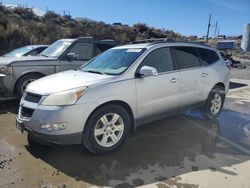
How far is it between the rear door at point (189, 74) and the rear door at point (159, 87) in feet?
0.57

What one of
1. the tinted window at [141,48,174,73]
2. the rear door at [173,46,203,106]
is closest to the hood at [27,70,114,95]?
the tinted window at [141,48,174,73]

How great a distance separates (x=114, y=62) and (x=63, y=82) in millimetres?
1146

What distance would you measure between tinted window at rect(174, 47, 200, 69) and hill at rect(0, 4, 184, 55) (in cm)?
1390

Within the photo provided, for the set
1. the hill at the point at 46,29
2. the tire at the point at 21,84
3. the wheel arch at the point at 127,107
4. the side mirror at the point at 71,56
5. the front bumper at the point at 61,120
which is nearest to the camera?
the front bumper at the point at 61,120

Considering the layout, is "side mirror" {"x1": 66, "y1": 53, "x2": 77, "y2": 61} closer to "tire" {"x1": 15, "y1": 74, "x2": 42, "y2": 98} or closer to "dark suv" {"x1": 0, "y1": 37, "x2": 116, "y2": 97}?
"dark suv" {"x1": 0, "y1": 37, "x2": 116, "y2": 97}

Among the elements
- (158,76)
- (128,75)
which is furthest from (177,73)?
(128,75)

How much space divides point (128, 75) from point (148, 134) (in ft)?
4.62

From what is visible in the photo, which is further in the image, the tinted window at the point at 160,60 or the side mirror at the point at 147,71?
the tinted window at the point at 160,60

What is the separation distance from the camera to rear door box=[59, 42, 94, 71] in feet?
26.0

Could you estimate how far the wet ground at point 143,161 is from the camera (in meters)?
3.80

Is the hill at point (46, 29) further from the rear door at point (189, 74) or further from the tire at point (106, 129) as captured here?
the tire at point (106, 129)

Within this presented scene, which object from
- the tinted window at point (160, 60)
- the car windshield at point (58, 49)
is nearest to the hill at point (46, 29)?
the car windshield at point (58, 49)

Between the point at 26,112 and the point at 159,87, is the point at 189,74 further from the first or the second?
the point at 26,112

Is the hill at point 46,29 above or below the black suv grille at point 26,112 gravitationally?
above
